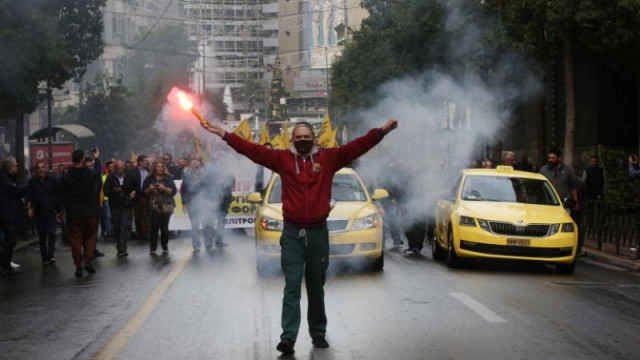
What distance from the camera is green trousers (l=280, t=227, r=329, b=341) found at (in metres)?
8.01

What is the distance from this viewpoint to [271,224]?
14.1m

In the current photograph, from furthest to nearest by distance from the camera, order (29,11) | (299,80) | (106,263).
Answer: (299,80)
(29,11)
(106,263)

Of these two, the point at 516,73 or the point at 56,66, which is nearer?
the point at 56,66

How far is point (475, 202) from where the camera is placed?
1524cm

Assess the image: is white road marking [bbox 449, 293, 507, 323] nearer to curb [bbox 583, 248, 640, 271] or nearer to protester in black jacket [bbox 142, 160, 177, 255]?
curb [bbox 583, 248, 640, 271]

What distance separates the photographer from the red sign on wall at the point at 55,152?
108 feet

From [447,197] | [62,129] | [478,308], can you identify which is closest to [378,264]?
[447,197]

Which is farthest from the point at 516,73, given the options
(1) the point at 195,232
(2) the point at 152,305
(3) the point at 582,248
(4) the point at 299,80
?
(4) the point at 299,80

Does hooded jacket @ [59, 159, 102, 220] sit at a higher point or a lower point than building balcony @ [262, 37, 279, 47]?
lower

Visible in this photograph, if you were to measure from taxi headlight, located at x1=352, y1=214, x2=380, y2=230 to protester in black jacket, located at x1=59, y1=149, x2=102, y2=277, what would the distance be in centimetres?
391

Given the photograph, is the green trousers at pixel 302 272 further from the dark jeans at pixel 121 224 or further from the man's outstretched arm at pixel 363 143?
the dark jeans at pixel 121 224

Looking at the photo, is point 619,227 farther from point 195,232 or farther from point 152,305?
point 152,305

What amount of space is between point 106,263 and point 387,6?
24.4 metres

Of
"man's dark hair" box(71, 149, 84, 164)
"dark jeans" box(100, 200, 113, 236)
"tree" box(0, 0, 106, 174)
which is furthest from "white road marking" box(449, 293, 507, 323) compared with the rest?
"tree" box(0, 0, 106, 174)
